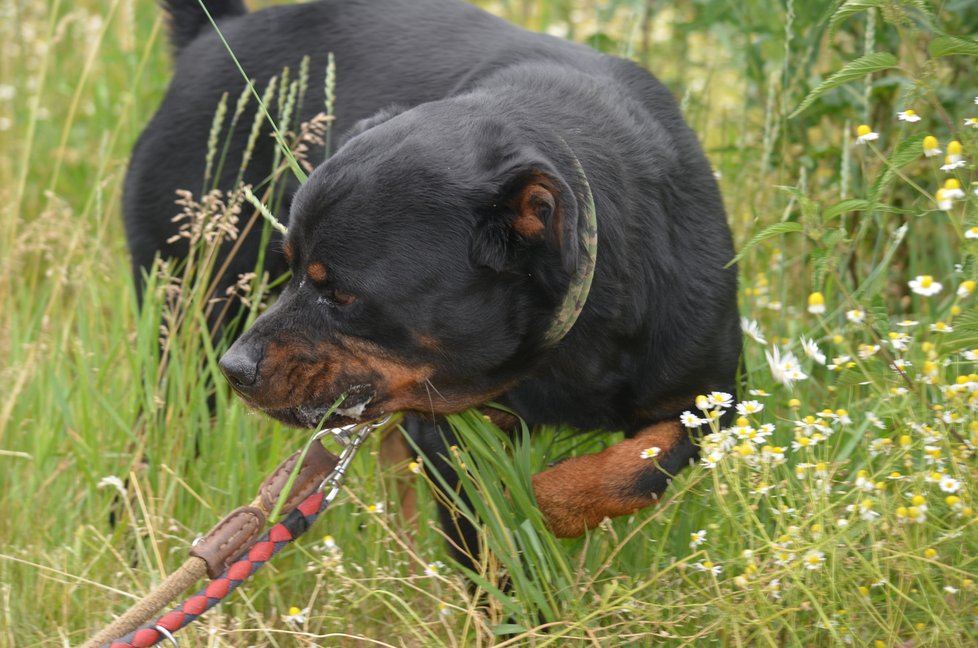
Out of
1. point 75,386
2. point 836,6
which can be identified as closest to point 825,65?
point 836,6

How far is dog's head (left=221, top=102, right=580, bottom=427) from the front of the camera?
8.71 feet

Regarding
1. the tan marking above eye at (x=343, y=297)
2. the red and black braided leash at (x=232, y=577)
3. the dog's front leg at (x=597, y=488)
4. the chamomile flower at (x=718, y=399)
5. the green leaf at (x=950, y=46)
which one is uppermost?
the green leaf at (x=950, y=46)

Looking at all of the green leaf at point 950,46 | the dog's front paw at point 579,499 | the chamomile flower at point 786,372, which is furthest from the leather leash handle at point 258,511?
the green leaf at point 950,46

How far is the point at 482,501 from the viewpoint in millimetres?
2738

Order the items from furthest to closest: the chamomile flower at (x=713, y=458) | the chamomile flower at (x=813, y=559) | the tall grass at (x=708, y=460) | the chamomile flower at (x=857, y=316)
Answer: the chamomile flower at (x=857, y=316) < the tall grass at (x=708, y=460) < the chamomile flower at (x=713, y=458) < the chamomile flower at (x=813, y=559)

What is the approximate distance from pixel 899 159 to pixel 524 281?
841mm

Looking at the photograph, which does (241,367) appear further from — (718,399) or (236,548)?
(718,399)

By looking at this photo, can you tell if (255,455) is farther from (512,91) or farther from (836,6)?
(836,6)

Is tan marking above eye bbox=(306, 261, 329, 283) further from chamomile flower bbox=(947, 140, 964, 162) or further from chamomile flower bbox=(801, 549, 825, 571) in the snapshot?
chamomile flower bbox=(947, 140, 964, 162)

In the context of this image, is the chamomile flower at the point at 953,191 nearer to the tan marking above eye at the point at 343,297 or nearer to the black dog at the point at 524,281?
the black dog at the point at 524,281

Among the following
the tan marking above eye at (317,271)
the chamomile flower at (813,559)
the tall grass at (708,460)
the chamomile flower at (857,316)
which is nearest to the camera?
the chamomile flower at (813,559)

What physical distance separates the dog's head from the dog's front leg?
30cm

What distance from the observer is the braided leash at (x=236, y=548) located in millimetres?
2459

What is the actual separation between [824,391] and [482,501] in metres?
1.34
